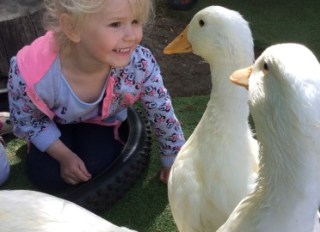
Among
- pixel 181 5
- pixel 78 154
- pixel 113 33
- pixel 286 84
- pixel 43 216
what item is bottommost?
pixel 181 5

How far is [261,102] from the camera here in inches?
43.1

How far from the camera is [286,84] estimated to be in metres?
1.02

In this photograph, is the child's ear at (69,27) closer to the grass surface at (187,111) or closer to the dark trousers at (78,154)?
the dark trousers at (78,154)

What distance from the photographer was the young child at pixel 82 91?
1.74 m

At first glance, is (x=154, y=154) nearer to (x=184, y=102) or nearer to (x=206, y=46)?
(x=184, y=102)

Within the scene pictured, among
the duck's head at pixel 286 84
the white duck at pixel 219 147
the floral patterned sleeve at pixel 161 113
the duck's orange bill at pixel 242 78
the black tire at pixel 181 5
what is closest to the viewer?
the duck's head at pixel 286 84

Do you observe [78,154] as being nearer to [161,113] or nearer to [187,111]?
[161,113]

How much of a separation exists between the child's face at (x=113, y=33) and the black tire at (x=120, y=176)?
1.24 ft

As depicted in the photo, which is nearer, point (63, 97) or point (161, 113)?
point (63, 97)

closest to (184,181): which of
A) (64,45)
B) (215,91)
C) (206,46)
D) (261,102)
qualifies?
(215,91)

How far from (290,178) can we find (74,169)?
106 cm

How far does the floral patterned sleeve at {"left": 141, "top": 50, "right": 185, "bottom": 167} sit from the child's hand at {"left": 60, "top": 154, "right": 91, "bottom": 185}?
287 mm

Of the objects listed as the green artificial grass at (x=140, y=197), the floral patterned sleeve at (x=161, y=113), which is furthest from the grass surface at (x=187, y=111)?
the floral patterned sleeve at (x=161, y=113)

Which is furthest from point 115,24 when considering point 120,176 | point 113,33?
point 120,176
